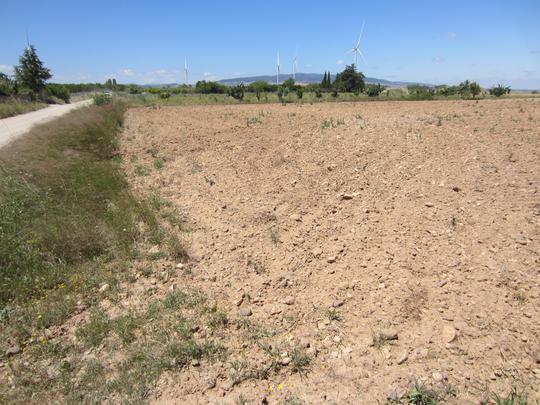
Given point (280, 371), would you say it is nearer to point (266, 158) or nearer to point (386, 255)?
point (386, 255)

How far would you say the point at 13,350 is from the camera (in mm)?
3346

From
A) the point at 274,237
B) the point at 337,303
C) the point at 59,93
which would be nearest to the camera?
the point at 337,303

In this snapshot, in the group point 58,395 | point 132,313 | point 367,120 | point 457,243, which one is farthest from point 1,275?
point 367,120

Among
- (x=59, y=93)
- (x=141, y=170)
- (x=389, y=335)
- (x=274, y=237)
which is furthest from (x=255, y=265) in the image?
(x=59, y=93)

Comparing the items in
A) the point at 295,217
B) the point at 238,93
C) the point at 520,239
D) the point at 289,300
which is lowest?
the point at 289,300

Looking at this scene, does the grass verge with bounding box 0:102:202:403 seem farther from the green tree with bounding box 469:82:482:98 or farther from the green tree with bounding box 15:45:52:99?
the green tree with bounding box 15:45:52:99

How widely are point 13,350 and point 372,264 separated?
3.96m

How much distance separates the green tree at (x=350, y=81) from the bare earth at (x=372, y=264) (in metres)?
37.6

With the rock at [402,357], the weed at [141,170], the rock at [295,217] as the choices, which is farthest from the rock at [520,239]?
the weed at [141,170]

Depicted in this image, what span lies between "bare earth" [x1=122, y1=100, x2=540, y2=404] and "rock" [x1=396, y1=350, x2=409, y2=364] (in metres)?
0.01

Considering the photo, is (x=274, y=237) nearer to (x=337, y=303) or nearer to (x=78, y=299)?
(x=337, y=303)

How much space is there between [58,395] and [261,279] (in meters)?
2.32

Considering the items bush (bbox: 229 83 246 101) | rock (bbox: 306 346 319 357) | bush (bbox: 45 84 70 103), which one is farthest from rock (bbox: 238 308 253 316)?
bush (bbox: 45 84 70 103)

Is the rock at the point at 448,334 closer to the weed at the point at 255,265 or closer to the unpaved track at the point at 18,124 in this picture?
the weed at the point at 255,265
